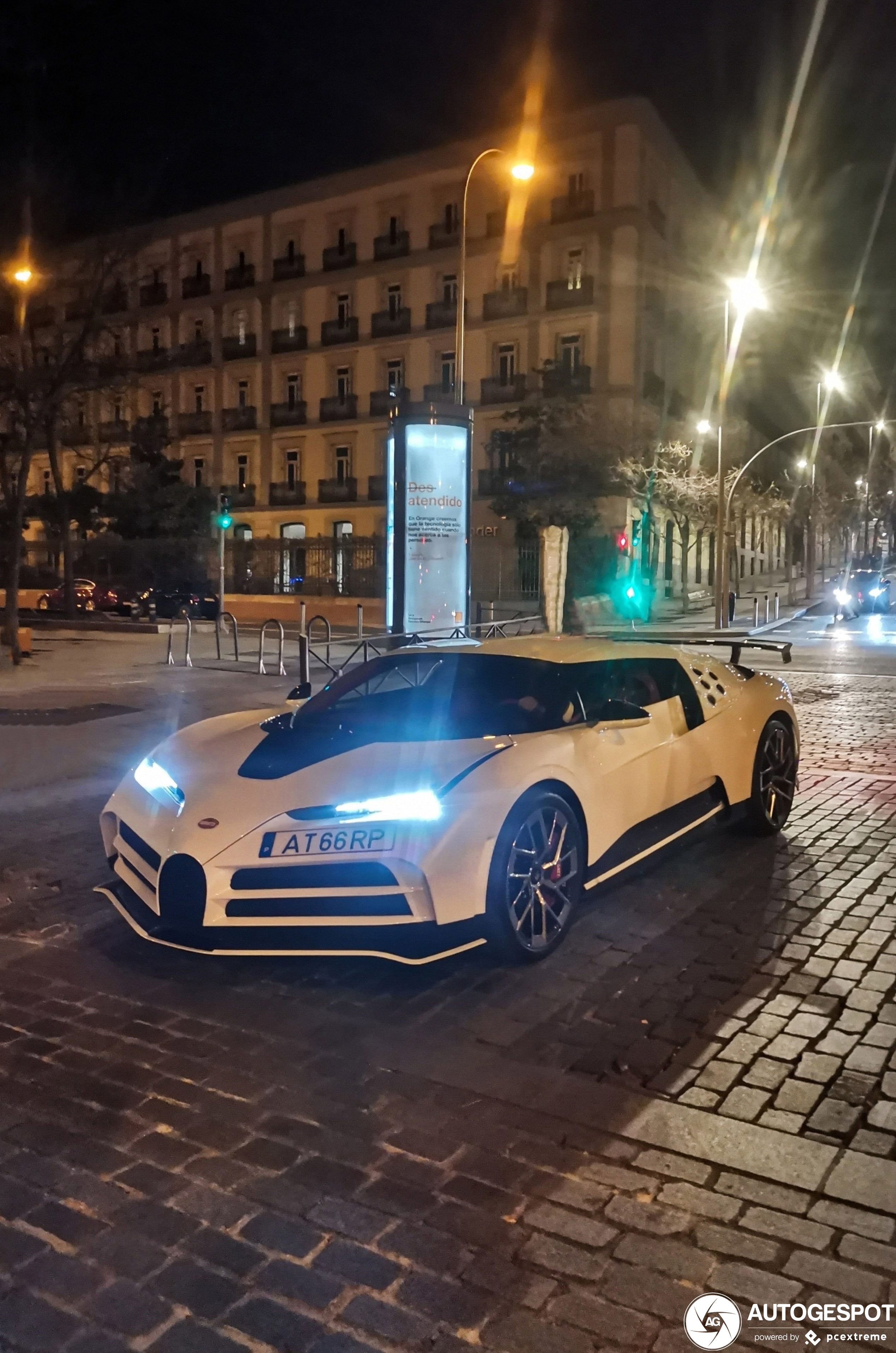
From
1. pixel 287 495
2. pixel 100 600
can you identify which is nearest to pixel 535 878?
pixel 100 600

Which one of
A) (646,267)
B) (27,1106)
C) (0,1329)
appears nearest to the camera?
(0,1329)

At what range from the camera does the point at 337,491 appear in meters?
49.0

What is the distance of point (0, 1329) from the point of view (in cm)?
260

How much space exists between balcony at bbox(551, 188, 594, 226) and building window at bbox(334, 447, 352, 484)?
13.4 m

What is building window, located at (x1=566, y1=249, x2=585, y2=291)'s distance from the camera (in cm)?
4150

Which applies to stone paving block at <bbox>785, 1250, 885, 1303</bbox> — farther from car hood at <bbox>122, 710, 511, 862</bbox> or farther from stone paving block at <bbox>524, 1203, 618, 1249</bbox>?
car hood at <bbox>122, 710, 511, 862</bbox>

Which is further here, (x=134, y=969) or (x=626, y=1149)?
(x=134, y=969)

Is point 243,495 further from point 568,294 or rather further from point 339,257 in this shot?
point 568,294

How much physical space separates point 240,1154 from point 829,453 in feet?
200

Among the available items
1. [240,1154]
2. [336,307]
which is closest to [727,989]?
[240,1154]

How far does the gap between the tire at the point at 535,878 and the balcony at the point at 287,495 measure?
153 ft

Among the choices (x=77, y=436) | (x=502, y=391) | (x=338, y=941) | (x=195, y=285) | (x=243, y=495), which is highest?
(x=195, y=285)

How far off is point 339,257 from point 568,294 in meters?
12.0

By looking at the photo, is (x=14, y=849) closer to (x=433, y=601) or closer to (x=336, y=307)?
(x=433, y=601)
